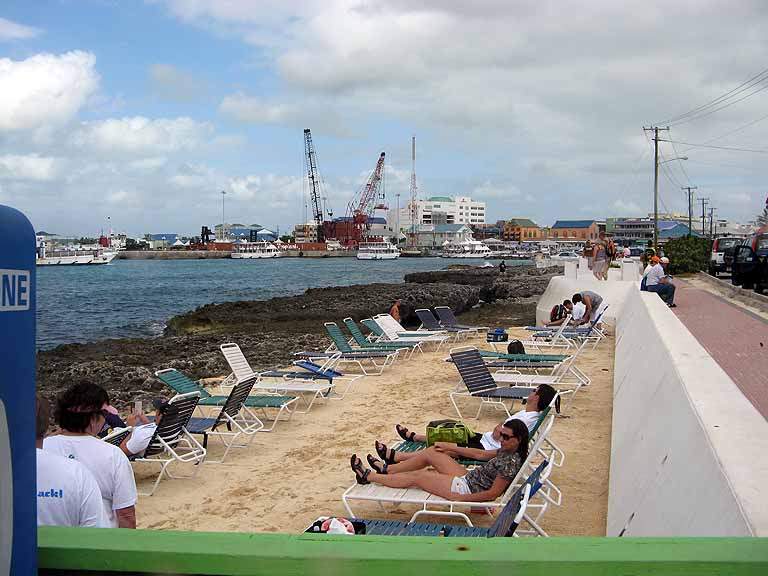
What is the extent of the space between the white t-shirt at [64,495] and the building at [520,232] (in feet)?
526

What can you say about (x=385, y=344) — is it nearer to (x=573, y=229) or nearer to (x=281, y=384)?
(x=281, y=384)

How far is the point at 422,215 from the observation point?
161 meters

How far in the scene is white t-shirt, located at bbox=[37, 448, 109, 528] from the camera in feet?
8.89

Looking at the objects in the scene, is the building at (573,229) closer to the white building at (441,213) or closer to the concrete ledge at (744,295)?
the white building at (441,213)

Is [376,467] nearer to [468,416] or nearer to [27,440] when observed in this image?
[468,416]

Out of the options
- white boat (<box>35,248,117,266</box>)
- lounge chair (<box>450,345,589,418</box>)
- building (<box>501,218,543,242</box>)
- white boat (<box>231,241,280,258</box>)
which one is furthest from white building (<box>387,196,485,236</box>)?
lounge chair (<box>450,345,589,418</box>)

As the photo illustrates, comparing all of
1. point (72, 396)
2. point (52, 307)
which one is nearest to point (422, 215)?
point (52, 307)

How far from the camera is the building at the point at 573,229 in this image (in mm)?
145750

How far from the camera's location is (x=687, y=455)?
3572mm

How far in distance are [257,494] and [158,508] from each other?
74cm

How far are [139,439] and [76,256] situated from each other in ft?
382

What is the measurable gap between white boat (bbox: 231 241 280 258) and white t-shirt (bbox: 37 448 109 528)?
423 feet

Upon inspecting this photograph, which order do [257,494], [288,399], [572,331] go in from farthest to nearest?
1. [572,331]
2. [288,399]
3. [257,494]

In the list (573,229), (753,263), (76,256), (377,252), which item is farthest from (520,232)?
(753,263)
